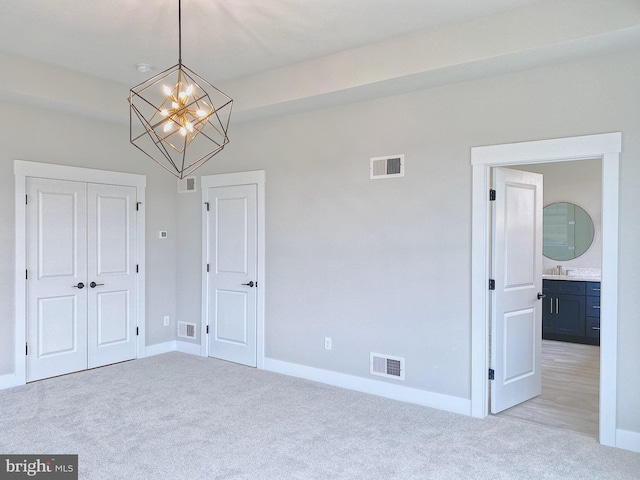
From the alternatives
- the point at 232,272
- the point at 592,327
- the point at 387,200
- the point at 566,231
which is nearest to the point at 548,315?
the point at 592,327

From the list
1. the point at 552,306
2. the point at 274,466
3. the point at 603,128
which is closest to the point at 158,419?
the point at 274,466

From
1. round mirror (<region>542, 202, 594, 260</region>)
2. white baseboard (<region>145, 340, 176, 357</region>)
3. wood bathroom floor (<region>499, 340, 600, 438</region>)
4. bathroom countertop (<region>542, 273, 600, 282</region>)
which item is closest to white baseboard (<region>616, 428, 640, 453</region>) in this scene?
wood bathroom floor (<region>499, 340, 600, 438</region>)

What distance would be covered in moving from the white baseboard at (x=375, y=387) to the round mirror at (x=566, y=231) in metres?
4.17

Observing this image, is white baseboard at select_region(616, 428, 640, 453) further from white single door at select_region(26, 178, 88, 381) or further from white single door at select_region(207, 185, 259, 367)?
white single door at select_region(26, 178, 88, 381)

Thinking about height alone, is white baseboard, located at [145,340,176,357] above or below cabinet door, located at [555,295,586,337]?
below

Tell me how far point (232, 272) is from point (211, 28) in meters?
2.74

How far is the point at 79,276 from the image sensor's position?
503 centimetres

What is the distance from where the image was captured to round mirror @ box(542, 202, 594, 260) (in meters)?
6.92

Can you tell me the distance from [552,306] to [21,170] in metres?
6.70

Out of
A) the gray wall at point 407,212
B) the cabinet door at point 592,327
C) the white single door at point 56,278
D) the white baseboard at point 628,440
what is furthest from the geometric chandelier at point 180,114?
the cabinet door at point 592,327

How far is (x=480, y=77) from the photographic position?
12.2 feet

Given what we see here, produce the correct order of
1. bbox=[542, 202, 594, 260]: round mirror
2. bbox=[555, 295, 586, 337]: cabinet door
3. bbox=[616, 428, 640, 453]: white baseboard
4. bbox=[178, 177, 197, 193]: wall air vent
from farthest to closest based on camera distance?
1. bbox=[542, 202, 594, 260]: round mirror
2. bbox=[555, 295, 586, 337]: cabinet door
3. bbox=[178, 177, 197, 193]: wall air vent
4. bbox=[616, 428, 640, 453]: white baseboard

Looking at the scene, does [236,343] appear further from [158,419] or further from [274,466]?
[274,466]

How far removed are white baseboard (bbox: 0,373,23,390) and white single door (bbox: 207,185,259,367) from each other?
6.43 ft
